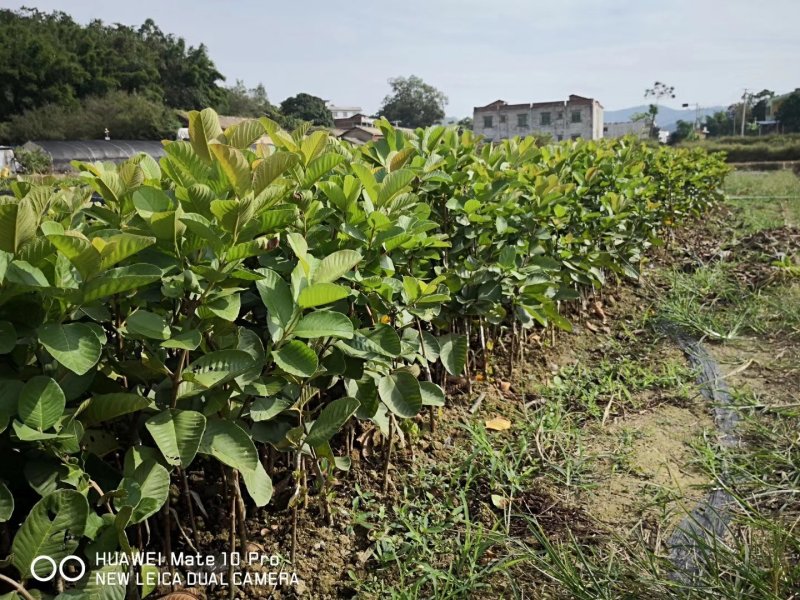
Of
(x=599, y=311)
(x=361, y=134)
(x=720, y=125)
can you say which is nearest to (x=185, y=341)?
(x=599, y=311)

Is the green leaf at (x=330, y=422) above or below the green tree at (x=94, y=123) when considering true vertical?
below

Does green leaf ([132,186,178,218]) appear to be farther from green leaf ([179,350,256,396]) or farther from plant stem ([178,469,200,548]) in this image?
plant stem ([178,469,200,548])

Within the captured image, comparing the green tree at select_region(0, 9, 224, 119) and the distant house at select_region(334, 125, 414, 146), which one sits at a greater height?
the green tree at select_region(0, 9, 224, 119)

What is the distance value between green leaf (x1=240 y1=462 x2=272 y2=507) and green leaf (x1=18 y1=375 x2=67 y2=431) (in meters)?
0.40

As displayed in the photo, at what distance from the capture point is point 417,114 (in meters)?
76.9

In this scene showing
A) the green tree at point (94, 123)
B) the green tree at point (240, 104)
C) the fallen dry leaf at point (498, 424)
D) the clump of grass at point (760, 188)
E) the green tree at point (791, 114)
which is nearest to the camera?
the fallen dry leaf at point (498, 424)

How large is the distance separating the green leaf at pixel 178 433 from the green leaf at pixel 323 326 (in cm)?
27

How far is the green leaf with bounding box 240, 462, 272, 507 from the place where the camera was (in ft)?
4.31

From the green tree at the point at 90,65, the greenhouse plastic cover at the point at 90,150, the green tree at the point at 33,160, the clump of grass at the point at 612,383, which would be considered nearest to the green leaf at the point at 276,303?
the clump of grass at the point at 612,383

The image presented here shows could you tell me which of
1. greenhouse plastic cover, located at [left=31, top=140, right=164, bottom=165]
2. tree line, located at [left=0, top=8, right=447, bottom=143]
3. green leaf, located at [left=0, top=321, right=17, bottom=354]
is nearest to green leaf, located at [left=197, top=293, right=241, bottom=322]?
green leaf, located at [left=0, top=321, right=17, bottom=354]

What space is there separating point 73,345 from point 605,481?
6.03 ft

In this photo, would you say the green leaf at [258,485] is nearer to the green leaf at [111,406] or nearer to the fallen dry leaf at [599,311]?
the green leaf at [111,406]

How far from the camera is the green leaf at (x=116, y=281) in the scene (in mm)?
1107

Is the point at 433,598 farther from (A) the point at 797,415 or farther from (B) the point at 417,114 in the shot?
(B) the point at 417,114
